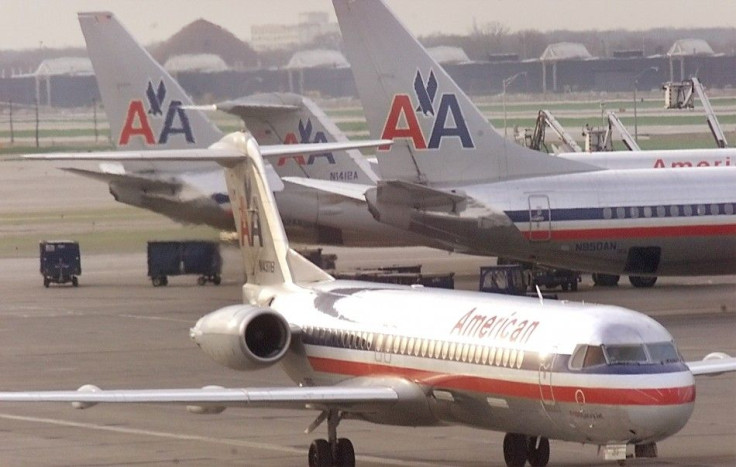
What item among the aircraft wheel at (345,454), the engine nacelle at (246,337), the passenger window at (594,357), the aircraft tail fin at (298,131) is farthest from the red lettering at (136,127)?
the passenger window at (594,357)

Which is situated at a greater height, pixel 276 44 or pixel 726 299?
pixel 276 44

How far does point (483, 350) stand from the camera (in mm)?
20016

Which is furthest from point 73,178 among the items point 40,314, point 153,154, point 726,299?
point 153,154

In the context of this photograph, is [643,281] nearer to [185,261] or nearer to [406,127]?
[406,127]

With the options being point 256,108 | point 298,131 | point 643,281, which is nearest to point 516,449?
point 643,281

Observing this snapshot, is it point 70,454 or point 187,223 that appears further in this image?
point 187,223

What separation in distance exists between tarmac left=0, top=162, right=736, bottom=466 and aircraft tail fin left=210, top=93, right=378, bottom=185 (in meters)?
3.43

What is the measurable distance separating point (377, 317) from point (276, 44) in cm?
2698

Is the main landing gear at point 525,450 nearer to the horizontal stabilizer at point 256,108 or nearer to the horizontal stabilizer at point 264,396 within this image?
the horizontal stabilizer at point 264,396

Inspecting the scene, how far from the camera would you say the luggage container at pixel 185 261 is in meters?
51.1

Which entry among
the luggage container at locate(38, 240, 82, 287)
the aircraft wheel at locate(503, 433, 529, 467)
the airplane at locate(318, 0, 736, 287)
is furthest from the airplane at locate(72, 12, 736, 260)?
the aircraft wheel at locate(503, 433, 529, 467)

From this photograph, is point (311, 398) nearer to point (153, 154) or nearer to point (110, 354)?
point (153, 154)

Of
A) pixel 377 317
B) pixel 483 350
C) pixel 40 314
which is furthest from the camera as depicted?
pixel 40 314

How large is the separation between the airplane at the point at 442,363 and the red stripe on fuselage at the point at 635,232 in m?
16.6
